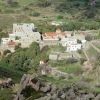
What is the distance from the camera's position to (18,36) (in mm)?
58812

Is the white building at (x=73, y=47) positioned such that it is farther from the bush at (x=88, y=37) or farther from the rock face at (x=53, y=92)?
the rock face at (x=53, y=92)

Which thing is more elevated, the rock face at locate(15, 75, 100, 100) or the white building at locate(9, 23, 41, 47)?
the rock face at locate(15, 75, 100, 100)

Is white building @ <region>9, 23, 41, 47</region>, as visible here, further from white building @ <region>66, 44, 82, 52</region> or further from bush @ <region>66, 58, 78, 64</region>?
bush @ <region>66, 58, 78, 64</region>

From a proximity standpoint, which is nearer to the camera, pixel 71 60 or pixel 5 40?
pixel 71 60

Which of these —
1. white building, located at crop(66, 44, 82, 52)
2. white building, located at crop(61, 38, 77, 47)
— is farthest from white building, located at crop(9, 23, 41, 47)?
white building, located at crop(66, 44, 82, 52)

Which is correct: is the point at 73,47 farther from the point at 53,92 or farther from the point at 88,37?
the point at 53,92

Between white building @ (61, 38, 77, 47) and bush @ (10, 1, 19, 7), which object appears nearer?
white building @ (61, 38, 77, 47)

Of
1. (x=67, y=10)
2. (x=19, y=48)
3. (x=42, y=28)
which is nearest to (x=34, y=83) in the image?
(x=19, y=48)

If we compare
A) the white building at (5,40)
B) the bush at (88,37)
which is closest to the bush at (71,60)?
the bush at (88,37)

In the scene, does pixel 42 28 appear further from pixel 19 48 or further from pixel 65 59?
pixel 65 59

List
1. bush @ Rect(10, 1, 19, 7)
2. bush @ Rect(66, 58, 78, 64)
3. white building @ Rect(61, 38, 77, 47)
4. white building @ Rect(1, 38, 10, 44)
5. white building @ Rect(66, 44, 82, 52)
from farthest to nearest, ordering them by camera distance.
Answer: bush @ Rect(10, 1, 19, 7), white building @ Rect(1, 38, 10, 44), white building @ Rect(61, 38, 77, 47), white building @ Rect(66, 44, 82, 52), bush @ Rect(66, 58, 78, 64)

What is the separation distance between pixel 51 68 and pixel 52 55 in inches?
167

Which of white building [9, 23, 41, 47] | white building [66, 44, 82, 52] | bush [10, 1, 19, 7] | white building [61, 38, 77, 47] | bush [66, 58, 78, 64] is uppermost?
bush [10, 1, 19, 7]

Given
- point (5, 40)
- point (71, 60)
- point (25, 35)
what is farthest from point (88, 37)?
point (71, 60)
